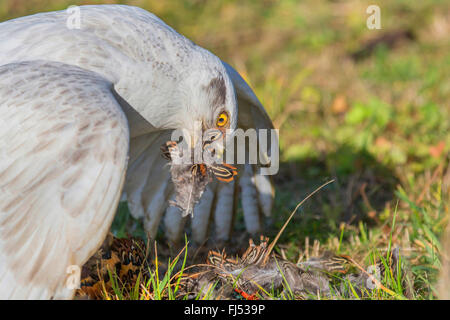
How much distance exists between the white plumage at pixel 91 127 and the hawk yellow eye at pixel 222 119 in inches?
1.6

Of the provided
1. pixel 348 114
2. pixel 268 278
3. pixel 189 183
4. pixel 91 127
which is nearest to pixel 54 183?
pixel 91 127

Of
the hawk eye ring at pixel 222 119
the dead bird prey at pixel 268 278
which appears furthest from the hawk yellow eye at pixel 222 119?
the dead bird prey at pixel 268 278

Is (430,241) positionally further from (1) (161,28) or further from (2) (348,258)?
(1) (161,28)

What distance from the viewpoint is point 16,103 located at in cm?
234

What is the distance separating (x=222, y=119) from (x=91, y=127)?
1025mm

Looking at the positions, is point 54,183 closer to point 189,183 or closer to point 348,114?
point 189,183

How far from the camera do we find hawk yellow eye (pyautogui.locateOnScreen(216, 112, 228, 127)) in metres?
3.08

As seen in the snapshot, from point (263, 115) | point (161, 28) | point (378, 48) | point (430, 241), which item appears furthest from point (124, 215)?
point (378, 48)

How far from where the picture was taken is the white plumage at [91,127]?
2.12 meters

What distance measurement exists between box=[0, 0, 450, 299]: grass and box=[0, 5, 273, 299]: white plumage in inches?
19.1

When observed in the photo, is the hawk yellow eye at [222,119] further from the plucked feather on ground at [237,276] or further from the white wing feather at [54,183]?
the white wing feather at [54,183]

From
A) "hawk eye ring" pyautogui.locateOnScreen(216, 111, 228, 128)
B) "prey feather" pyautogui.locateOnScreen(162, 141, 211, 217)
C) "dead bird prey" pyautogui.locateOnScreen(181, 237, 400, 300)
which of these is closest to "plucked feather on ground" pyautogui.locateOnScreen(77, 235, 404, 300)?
"dead bird prey" pyautogui.locateOnScreen(181, 237, 400, 300)

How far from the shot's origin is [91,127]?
2221 mm

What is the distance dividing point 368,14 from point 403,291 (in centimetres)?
613
